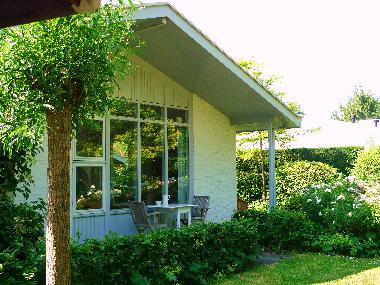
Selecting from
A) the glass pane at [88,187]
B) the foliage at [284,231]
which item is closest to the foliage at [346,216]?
the foliage at [284,231]

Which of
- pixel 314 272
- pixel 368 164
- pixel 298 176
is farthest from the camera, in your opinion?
pixel 298 176

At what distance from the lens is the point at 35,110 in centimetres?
414

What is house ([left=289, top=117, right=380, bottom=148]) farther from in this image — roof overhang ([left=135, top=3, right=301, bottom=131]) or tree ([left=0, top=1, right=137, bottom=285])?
tree ([left=0, top=1, right=137, bottom=285])

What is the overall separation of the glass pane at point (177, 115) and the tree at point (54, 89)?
23.3ft

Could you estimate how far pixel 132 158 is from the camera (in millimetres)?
10539

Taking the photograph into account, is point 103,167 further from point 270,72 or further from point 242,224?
point 270,72

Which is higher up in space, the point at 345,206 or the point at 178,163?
the point at 178,163

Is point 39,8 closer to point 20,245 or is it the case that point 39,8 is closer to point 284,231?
point 20,245

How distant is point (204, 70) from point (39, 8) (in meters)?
8.06

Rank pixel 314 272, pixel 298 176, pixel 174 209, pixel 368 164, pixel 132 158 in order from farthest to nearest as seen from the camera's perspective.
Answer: pixel 298 176 < pixel 368 164 < pixel 132 158 < pixel 174 209 < pixel 314 272

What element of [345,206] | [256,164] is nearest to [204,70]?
[345,206]

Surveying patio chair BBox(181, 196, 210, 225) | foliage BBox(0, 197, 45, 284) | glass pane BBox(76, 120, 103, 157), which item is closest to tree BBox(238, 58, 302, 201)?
patio chair BBox(181, 196, 210, 225)

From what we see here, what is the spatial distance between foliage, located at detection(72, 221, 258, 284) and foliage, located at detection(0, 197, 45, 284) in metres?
0.52

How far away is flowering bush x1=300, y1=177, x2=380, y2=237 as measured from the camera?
1030 cm
